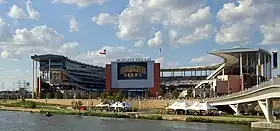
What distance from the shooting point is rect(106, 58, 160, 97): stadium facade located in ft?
604

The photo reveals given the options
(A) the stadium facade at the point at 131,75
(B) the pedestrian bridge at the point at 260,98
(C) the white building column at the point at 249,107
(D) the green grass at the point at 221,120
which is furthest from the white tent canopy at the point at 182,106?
(A) the stadium facade at the point at 131,75

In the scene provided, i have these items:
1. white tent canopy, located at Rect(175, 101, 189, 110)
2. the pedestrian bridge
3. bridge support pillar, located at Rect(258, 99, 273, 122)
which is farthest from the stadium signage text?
bridge support pillar, located at Rect(258, 99, 273, 122)

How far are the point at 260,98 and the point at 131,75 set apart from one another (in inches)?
4586

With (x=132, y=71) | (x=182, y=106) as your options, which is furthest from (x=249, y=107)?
(x=132, y=71)

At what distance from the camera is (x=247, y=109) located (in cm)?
9006

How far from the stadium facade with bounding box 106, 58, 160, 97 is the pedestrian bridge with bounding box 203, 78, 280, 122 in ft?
287

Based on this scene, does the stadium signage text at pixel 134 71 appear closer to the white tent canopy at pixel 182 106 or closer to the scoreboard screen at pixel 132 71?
the scoreboard screen at pixel 132 71

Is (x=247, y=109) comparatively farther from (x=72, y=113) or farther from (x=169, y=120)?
(x=72, y=113)

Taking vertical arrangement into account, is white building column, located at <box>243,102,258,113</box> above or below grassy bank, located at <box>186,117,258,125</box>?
above

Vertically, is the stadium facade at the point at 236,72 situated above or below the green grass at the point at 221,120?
above

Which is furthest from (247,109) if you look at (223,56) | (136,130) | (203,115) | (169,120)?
(223,56)

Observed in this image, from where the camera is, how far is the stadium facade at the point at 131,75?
604 feet

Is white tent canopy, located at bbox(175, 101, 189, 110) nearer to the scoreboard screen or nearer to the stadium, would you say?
the stadium

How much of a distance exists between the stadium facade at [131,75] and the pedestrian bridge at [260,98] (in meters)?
87.5
